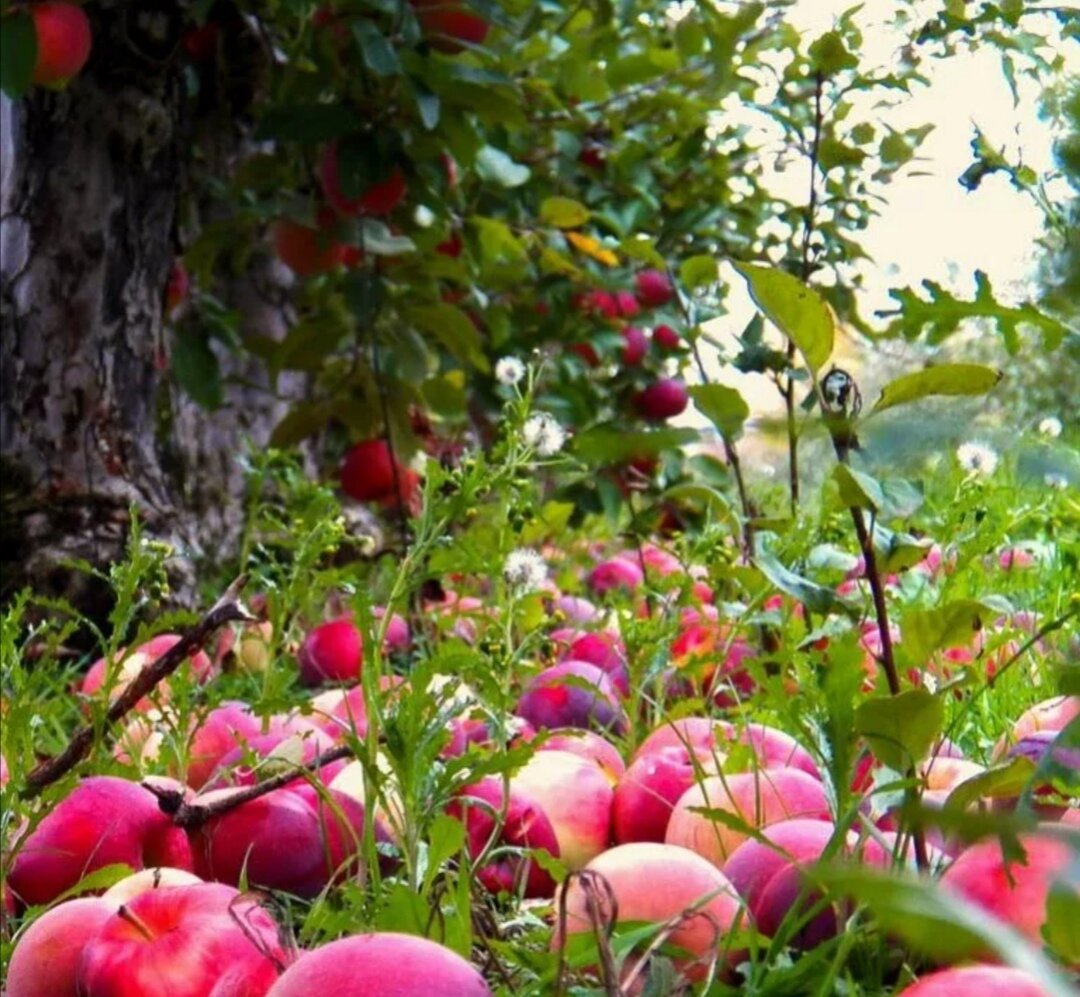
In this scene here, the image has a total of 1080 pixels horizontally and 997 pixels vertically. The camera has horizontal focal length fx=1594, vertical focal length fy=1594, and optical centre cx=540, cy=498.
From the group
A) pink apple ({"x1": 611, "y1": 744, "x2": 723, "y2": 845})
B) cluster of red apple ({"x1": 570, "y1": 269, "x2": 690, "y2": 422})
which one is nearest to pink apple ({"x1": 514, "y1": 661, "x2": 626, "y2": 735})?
pink apple ({"x1": 611, "y1": 744, "x2": 723, "y2": 845})

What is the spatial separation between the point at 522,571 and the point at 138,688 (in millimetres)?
385

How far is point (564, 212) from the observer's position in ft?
9.11

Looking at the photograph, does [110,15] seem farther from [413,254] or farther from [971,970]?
[971,970]

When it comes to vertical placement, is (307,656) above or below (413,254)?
below

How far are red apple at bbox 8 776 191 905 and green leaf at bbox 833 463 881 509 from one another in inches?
18.9

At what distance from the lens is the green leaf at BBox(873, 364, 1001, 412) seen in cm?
73

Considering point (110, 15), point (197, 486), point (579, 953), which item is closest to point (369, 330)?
point (110, 15)

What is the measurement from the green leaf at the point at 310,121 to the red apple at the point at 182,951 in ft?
5.37

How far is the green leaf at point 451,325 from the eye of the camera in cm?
255

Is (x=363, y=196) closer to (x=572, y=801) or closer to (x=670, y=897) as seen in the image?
(x=572, y=801)

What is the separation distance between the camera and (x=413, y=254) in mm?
2586

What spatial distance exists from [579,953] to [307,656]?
1.16m

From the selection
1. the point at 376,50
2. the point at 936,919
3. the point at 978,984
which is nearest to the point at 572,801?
the point at 978,984

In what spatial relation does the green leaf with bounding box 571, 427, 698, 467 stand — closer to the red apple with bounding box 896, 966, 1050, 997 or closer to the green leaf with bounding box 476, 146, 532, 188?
the red apple with bounding box 896, 966, 1050, 997
